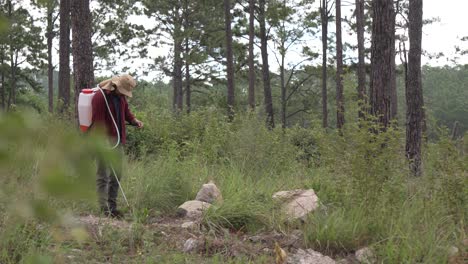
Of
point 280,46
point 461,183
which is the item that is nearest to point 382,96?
point 461,183

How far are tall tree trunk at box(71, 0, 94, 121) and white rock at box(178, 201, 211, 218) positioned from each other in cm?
434

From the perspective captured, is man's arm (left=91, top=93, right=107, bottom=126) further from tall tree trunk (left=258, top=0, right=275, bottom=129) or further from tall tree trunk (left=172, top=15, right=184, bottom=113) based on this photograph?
tall tree trunk (left=172, top=15, right=184, bottom=113)

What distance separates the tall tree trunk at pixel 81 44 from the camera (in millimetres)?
9023

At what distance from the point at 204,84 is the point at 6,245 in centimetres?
3024

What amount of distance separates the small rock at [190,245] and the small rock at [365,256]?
140 cm

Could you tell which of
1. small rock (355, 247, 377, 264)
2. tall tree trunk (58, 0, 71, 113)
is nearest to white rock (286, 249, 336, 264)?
small rock (355, 247, 377, 264)

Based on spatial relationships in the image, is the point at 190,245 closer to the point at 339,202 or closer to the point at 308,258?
the point at 308,258

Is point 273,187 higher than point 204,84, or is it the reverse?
point 204,84

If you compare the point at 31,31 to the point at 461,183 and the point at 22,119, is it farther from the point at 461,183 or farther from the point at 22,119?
the point at 22,119

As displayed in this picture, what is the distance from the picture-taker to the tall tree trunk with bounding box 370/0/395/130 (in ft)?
27.6

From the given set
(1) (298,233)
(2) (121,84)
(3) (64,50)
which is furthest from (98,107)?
(3) (64,50)

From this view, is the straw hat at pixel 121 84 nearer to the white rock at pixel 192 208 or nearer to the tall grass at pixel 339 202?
the tall grass at pixel 339 202

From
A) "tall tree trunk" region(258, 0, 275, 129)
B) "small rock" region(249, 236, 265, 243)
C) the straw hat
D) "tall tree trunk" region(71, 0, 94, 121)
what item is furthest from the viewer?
"tall tree trunk" region(258, 0, 275, 129)

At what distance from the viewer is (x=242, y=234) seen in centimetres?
480
